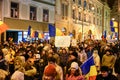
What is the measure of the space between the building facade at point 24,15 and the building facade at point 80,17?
327 centimetres

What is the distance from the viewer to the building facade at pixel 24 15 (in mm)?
31359

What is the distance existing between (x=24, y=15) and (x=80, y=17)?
75.5 feet

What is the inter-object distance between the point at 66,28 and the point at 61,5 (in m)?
3.76

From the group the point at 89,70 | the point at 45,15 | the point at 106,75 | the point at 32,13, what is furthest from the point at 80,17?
the point at 106,75

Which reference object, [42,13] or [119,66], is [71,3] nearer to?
[42,13]

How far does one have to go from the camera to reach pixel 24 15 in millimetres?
34750

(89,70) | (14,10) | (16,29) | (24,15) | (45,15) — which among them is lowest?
(89,70)

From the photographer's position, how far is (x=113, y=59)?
1421 cm

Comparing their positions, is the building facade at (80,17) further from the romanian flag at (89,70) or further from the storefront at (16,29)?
the romanian flag at (89,70)

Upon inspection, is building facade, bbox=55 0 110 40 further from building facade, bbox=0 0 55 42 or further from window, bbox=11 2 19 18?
window, bbox=11 2 19 18

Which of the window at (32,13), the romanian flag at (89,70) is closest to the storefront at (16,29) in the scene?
the window at (32,13)

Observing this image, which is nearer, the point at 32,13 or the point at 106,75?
the point at 106,75

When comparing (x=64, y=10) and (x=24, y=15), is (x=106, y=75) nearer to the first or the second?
(x=24, y=15)

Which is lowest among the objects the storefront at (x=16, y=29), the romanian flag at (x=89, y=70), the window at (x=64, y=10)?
the romanian flag at (x=89, y=70)
